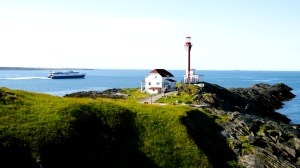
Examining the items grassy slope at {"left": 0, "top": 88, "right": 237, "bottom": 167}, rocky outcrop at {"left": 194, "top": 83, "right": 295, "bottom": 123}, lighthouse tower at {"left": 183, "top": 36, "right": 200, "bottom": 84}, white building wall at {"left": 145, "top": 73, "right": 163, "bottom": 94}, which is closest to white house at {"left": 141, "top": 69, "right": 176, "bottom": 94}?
white building wall at {"left": 145, "top": 73, "right": 163, "bottom": 94}

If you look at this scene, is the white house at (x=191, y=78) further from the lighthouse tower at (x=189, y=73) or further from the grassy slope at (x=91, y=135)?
the grassy slope at (x=91, y=135)

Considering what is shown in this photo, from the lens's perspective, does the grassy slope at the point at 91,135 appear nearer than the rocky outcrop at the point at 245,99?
Yes

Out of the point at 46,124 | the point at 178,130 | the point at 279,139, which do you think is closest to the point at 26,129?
the point at 46,124

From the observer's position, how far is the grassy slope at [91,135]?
25.7 meters

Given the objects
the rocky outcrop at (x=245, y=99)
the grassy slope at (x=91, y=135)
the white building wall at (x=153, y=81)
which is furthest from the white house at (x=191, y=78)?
the grassy slope at (x=91, y=135)

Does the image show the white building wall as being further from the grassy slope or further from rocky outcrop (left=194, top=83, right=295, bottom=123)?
the grassy slope

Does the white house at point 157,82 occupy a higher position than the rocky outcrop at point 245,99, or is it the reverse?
the white house at point 157,82

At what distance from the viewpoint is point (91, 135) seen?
99.1 feet

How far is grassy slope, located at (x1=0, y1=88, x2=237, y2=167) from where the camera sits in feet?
84.3

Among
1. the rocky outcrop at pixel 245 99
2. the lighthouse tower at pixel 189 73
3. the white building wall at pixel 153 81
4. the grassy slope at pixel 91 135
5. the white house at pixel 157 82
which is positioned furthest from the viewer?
the lighthouse tower at pixel 189 73

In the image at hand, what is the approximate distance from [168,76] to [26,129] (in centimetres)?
5809

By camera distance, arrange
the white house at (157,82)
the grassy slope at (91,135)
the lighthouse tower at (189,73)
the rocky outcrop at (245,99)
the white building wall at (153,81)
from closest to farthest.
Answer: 1. the grassy slope at (91,135)
2. the rocky outcrop at (245,99)
3. the white house at (157,82)
4. the white building wall at (153,81)
5. the lighthouse tower at (189,73)

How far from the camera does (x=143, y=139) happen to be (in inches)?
1288

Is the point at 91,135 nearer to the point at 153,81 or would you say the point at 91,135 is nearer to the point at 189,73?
the point at 153,81
